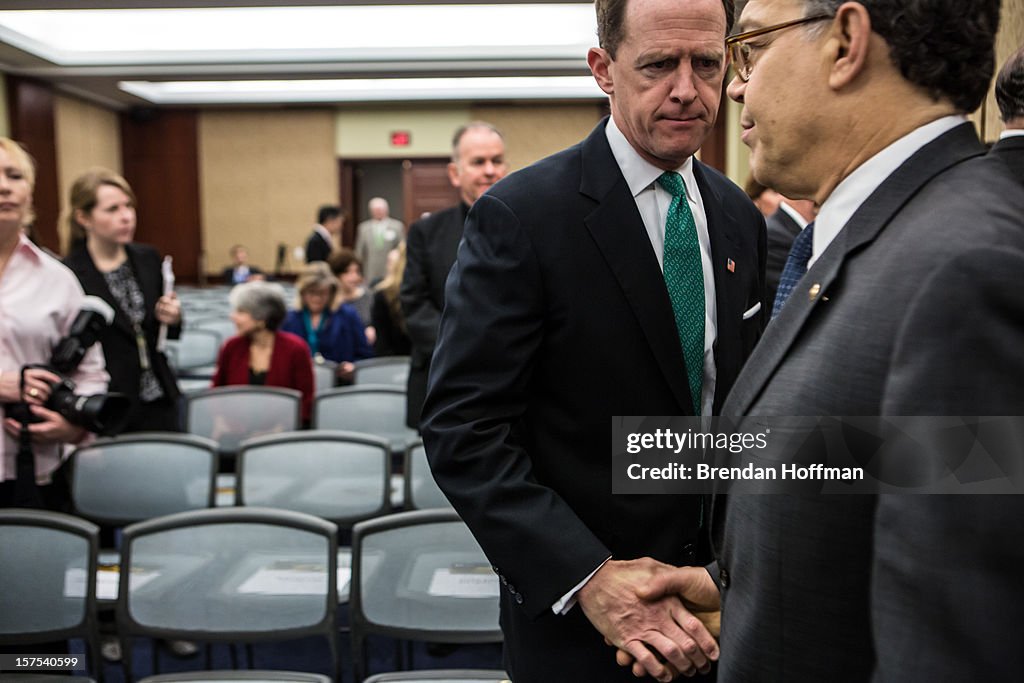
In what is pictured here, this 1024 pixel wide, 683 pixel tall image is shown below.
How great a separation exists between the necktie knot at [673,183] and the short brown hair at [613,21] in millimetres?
199

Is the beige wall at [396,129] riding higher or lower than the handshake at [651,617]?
higher

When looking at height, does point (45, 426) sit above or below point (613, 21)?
below

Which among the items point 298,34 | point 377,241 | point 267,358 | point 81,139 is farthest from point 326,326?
point 81,139

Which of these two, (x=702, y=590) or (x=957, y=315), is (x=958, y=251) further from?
(x=702, y=590)

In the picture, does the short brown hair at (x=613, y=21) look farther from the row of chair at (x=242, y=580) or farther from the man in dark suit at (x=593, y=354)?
the row of chair at (x=242, y=580)

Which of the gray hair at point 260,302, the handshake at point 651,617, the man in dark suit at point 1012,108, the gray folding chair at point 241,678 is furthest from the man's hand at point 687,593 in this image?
the gray hair at point 260,302

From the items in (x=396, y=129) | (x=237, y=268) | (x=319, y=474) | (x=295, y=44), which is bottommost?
(x=319, y=474)

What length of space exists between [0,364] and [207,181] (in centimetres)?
1289

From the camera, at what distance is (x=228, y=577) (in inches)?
94.2

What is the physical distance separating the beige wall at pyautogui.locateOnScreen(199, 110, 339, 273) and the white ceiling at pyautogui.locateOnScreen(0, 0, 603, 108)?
10.3 ft

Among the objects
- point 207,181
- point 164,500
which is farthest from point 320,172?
point 164,500

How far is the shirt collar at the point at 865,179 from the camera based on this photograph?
87cm

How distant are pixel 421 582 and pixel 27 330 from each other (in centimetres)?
134

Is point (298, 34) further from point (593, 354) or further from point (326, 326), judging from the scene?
point (593, 354)
